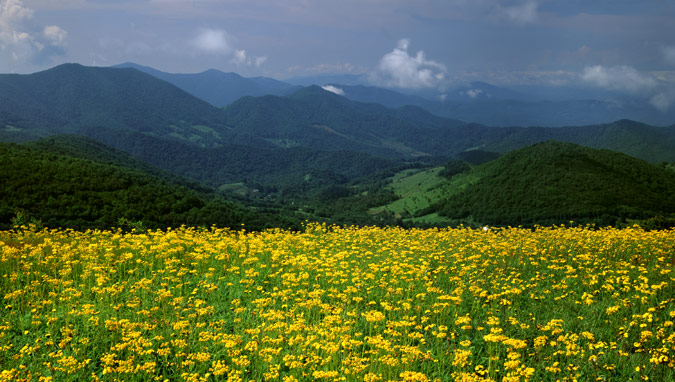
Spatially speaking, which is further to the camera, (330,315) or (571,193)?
(571,193)

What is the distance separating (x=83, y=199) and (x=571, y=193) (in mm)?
160321

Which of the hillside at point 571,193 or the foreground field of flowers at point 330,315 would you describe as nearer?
the foreground field of flowers at point 330,315

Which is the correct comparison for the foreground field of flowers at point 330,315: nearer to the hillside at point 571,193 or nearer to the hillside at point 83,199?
the hillside at point 83,199

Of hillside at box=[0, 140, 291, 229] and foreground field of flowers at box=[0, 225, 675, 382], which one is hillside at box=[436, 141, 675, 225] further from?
foreground field of flowers at box=[0, 225, 675, 382]

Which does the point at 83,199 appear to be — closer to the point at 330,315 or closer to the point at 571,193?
the point at 330,315

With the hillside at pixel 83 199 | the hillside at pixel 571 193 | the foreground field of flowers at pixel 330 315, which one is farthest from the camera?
the hillside at pixel 571 193

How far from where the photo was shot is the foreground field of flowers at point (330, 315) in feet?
26.6

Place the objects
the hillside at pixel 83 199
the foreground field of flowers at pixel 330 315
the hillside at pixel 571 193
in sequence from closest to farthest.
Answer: the foreground field of flowers at pixel 330 315 < the hillside at pixel 83 199 < the hillside at pixel 571 193

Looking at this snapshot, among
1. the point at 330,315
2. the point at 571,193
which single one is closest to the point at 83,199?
the point at 330,315

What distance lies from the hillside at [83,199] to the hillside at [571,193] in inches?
4580

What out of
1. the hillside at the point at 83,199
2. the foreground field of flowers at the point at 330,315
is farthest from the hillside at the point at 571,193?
the foreground field of flowers at the point at 330,315

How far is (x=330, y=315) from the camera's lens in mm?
10102

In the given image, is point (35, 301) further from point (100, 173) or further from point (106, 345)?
point (100, 173)

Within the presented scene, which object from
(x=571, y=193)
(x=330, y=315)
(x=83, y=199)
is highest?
(x=571, y=193)
